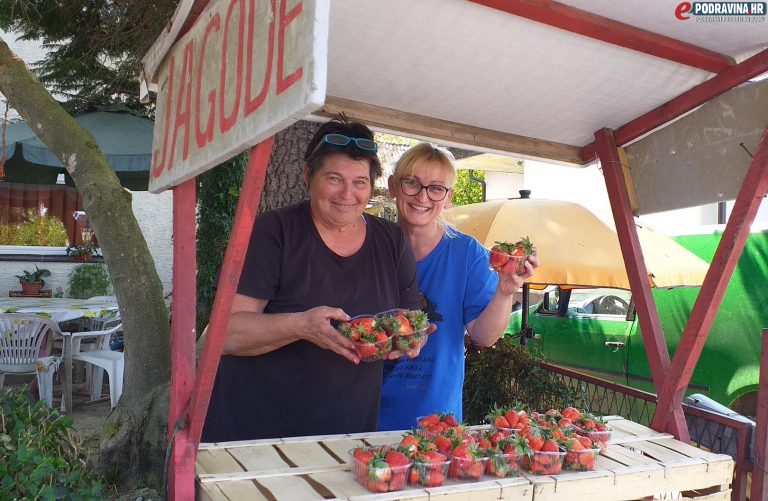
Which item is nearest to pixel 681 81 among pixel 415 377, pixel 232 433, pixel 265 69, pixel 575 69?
pixel 575 69

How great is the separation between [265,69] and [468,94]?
1.67 meters

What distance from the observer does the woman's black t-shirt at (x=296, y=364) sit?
228 cm

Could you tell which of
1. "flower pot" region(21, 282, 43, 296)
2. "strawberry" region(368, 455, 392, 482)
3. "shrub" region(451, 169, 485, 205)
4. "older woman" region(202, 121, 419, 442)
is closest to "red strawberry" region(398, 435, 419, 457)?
"strawberry" region(368, 455, 392, 482)

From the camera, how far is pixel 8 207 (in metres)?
11.5

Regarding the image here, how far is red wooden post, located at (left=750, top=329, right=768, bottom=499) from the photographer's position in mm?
2516

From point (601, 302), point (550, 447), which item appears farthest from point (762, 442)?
point (601, 302)

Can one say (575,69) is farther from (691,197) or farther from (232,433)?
(232,433)

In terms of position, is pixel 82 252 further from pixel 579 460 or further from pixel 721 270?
pixel 579 460

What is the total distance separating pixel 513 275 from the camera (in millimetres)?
2498

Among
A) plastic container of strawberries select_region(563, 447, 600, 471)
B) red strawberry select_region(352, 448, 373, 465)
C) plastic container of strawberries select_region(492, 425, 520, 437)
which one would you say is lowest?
plastic container of strawberries select_region(563, 447, 600, 471)

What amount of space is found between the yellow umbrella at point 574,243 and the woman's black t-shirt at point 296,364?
2862 millimetres

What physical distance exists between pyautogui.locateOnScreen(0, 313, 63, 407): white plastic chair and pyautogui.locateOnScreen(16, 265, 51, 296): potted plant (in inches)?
167

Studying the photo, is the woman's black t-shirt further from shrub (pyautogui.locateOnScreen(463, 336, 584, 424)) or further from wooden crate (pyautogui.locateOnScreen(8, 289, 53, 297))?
wooden crate (pyautogui.locateOnScreen(8, 289, 53, 297))

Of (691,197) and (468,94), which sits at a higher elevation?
(468,94)
